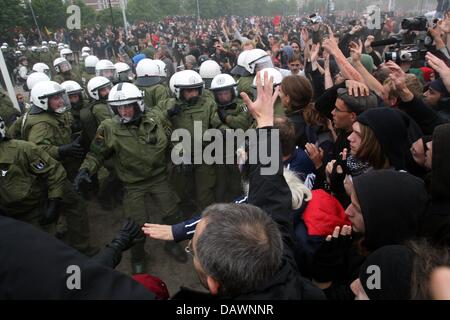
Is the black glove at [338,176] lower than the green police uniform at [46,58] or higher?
higher

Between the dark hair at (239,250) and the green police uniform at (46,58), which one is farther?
the green police uniform at (46,58)

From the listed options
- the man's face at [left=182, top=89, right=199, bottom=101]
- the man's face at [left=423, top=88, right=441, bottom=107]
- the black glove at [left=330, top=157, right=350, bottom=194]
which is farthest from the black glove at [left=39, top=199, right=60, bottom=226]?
the man's face at [left=423, top=88, right=441, bottom=107]

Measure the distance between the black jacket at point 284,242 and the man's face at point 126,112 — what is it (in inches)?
95.4

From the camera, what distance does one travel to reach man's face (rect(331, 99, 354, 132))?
2994 mm

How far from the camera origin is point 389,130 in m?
2.31

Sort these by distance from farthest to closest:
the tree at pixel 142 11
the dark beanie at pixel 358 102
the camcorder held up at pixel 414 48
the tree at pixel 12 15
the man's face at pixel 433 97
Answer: the tree at pixel 142 11 → the tree at pixel 12 15 → the camcorder held up at pixel 414 48 → the man's face at pixel 433 97 → the dark beanie at pixel 358 102

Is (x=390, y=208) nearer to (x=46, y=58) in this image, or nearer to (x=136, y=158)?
(x=136, y=158)

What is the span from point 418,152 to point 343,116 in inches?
27.7

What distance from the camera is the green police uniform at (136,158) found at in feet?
12.8

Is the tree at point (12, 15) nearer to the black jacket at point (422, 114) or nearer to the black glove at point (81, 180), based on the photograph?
the black glove at point (81, 180)

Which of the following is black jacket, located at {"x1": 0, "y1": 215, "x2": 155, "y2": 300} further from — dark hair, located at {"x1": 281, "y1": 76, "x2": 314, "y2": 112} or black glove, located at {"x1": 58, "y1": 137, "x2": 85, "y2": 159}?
black glove, located at {"x1": 58, "y1": 137, "x2": 85, "y2": 159}

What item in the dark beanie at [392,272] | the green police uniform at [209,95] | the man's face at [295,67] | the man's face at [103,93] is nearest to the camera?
the dark beanie at [392,272]

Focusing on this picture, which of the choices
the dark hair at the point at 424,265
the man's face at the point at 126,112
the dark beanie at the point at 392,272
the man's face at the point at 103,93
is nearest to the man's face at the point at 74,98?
the man's face at the point at 103,93
